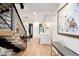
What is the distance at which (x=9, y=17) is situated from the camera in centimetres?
238

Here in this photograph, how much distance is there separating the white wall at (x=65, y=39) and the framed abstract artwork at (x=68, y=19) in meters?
0.09

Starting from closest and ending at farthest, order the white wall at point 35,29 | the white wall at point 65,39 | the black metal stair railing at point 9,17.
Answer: the white wall at point 65,39 → the black metal stair railing at point 9,17 → the white wall at point 35,29

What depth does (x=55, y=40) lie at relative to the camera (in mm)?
2592

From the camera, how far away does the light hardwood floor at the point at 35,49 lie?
2.31 meters

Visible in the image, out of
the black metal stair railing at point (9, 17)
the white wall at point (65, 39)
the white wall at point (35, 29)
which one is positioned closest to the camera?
the white wall at point (65, 39)

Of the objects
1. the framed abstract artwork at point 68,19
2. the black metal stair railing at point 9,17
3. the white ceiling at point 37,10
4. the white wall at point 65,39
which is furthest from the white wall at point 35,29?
the framed abstract artwork at point 68,19

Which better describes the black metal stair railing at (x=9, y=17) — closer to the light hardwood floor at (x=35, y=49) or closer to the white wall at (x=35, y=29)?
the white wall at (x=35, y=29)

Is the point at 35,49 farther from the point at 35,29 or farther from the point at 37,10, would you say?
the point at 37,10

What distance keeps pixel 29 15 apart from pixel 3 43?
Answer: 2.59 feet

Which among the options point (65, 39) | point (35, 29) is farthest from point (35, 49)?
point (65, 39)

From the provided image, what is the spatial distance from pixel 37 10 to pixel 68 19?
66cm

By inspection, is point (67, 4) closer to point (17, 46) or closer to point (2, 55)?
point (17, 46)

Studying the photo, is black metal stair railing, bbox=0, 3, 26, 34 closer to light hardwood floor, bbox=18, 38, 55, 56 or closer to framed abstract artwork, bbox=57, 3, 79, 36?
light hardwood floor, bbox=18, 38, 55, 56

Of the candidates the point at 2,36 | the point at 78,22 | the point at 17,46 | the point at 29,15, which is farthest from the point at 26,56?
the point at 78,22
